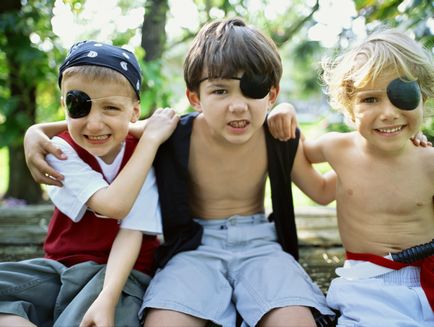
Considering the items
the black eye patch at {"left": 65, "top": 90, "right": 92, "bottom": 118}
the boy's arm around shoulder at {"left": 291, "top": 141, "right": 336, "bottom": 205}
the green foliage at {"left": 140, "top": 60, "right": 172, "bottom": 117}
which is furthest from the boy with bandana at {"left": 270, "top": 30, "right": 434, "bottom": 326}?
the green foliage at {"left": 140, "top": 60, "right": 172, "bottom": 117}

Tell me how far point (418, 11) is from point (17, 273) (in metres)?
2.96

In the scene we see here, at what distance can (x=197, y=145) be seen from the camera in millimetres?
2197

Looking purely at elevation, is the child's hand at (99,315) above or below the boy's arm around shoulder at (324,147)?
below

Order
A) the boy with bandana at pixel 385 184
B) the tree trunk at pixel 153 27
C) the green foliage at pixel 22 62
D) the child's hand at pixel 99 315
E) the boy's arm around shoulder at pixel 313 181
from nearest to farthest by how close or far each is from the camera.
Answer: the child's hand at pixel 99 315 → the boy with bandana at pixel 385 184 → the boy's arm around shoulder at pixel 313 181 → the green foliage at pixel 22 62 → the tree trunk at pixel 153 27

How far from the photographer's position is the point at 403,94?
1.80m

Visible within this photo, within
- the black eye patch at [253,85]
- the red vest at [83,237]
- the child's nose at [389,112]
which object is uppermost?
the black eye patch at [253,85]

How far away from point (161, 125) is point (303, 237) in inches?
49.7

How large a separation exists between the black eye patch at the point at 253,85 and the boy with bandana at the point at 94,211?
424 millimetres

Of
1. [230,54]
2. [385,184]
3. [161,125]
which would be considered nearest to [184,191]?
[161,125]

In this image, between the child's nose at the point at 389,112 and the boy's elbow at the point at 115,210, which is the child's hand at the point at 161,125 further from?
the child's nose at the point at 389,112

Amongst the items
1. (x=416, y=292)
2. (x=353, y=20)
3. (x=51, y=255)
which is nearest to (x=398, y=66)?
(x=416, y=292)

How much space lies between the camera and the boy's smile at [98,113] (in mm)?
1804

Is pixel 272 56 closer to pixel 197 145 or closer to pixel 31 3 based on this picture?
pixel 197 145

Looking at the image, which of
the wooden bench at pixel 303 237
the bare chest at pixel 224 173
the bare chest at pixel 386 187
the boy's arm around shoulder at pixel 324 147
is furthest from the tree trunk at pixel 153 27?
the bare chest at pixel 386 187
